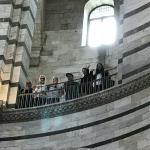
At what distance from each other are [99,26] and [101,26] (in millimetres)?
72

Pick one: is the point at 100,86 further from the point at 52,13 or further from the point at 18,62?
the point at 52,13

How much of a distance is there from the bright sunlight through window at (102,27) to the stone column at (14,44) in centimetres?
217

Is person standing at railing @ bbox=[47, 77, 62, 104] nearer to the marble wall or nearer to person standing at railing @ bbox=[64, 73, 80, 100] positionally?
person standing at railing @ bbox=[64, 73, 80, 100]

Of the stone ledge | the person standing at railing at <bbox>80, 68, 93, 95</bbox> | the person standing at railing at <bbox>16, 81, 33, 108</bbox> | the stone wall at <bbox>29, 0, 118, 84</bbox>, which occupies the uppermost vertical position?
the stone wall at <bbox>29, 0, 118, 84</bbox>

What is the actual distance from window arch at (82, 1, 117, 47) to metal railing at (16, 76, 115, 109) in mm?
3379

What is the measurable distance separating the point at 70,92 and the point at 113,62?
2.95 metres

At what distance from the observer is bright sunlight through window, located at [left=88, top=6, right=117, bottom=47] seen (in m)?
18.7

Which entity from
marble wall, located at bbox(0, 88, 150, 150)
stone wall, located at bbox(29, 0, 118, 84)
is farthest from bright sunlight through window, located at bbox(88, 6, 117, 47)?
marble wall, located at bbox(0, 88, 150, 150)

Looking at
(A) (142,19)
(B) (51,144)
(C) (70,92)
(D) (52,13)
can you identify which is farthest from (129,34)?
(D) (52,13)

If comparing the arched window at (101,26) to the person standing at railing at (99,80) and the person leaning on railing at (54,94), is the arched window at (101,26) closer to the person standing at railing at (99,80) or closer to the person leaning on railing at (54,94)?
the person standing at railing at (99,80)

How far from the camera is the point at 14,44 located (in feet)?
53.4

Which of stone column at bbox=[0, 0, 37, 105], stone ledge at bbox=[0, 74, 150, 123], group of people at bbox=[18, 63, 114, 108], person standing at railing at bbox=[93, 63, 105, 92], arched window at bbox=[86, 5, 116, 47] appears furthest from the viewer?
arched window at bbox=[86, 5, 116, 47]

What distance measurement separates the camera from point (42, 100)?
15.4 m

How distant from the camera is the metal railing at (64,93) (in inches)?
600
